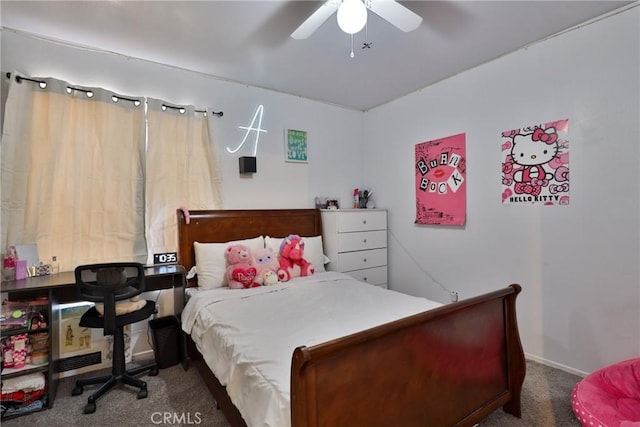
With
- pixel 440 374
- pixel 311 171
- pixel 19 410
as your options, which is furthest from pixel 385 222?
pixel 19 410

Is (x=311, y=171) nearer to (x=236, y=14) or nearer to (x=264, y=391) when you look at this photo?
(x=236, y=14)

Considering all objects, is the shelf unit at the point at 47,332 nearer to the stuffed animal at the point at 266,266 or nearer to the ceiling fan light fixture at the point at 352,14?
the stuffed animal at the point at 266,266

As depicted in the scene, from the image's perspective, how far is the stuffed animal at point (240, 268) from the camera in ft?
8.70

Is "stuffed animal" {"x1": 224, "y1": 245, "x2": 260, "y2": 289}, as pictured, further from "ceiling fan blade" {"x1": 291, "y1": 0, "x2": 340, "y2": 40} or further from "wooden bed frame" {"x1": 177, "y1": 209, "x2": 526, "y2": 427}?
"ceiling fan blade" {"x1": 291, "y1": 0, "x2": 340, "y2": 40}

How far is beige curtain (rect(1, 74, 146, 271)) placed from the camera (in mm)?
2230

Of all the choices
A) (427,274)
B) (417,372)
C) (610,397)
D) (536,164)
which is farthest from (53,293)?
(536,164)

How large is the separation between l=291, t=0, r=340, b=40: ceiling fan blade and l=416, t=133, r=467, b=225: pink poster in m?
1.90

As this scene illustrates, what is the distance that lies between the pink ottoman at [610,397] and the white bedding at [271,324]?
89 centimetres

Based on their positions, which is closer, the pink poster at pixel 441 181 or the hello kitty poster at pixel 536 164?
the hello kitty poster at pixel 536 164

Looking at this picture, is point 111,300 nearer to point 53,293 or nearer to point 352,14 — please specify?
point 53,293

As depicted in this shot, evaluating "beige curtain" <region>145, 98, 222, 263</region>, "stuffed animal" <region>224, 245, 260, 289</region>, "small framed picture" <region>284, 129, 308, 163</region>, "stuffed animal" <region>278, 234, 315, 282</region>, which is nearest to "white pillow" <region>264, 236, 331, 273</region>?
"stuffed animal" <region>278, 234, 315, 282</region>

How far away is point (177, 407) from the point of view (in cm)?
203

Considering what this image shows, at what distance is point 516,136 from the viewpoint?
2.67 m

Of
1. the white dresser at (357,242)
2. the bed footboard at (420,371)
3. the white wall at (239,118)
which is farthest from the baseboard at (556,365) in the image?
the white wall at (239,118)
